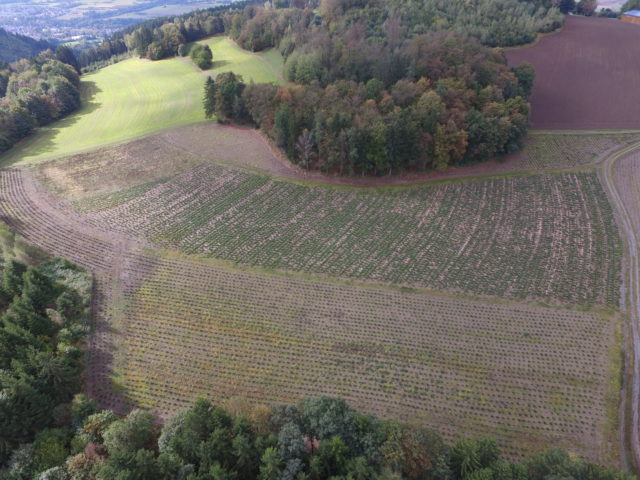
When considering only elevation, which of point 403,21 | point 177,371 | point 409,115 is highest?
point 403,21

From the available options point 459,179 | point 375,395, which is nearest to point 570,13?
point 459,179

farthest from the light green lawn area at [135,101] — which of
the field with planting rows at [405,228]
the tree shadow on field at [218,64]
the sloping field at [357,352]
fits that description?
the sloping field at [357,352]

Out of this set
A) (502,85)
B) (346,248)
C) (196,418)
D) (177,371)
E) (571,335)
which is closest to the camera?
(196,418)

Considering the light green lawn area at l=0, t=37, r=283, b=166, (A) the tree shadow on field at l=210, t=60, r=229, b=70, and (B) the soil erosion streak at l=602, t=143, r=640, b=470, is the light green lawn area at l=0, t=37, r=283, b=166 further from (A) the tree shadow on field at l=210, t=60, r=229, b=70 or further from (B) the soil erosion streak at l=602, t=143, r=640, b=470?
(B) the soil erosion streak at l=602, t=143, r=640, b=470

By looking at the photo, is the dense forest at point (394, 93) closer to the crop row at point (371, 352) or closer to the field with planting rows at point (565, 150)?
the field with planting rows at point (565, 150)

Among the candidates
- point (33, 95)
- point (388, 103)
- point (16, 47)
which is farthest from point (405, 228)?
point (16, 47)

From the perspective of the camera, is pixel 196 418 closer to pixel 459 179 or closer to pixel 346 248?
pixel 346 248

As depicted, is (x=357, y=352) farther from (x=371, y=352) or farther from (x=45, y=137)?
(x=45, y=137)
